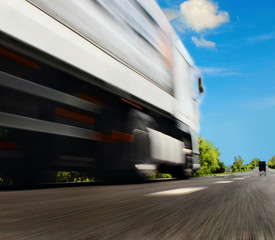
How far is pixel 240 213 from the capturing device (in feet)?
5.75

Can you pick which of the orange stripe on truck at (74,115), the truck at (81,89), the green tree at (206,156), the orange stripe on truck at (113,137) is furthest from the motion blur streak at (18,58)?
the green tree at (206,156)

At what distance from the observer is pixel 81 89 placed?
476 cm

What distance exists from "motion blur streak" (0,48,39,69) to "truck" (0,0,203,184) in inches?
0.4

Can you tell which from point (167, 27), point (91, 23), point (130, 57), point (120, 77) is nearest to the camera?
point (91, 23)

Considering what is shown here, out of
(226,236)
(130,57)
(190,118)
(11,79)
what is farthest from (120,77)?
(190,118)

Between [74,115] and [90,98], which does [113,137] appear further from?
[74,115]

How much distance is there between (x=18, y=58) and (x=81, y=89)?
1.20 m

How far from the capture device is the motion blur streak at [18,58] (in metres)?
3.57

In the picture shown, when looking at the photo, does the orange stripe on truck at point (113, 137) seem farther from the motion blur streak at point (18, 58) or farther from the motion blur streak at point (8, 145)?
the motion blur streak at point (18, 58)

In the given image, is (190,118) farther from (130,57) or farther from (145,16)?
(130,57)

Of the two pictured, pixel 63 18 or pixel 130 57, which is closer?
pixel 63 18

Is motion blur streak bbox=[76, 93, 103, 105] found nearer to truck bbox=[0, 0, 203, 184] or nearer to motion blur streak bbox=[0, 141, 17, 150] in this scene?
truck bbox=[0, 0, 203, 184]

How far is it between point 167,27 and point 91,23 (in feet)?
14.7

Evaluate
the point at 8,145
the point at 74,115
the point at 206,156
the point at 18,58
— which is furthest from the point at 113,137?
the point at 206,156
